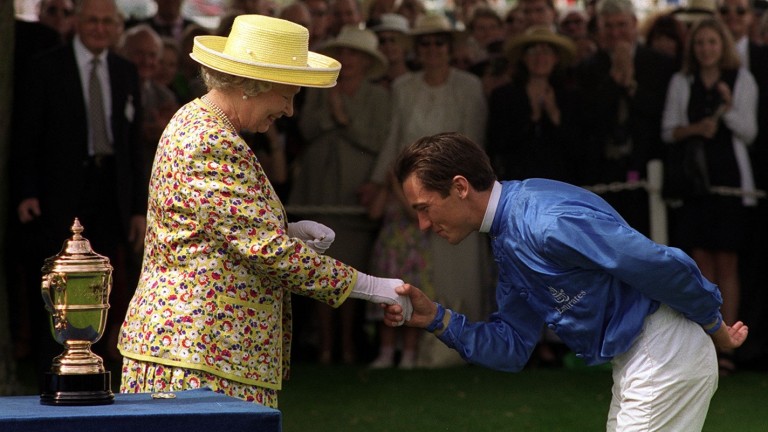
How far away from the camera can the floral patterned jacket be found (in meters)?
3.99

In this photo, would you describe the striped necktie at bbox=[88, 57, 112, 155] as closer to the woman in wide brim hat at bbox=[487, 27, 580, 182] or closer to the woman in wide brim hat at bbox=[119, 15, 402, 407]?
the woman in wide brim hat at bbox=[487, 27, 580, 182]

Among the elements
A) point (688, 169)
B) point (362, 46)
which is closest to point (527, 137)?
point (688, 169)

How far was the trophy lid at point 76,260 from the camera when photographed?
3580mm

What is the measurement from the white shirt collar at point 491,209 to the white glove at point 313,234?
1.82 feet

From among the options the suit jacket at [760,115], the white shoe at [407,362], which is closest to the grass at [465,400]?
the white shoe at [407,362]

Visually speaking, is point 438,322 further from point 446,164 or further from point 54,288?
point 54,288

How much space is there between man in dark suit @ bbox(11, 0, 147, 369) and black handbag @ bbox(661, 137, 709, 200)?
3.34 m

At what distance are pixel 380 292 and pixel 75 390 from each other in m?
1.13

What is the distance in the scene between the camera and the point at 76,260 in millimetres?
3598

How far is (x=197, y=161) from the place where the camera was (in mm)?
3998

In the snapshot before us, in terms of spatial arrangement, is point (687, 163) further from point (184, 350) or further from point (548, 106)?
point (184, 350)

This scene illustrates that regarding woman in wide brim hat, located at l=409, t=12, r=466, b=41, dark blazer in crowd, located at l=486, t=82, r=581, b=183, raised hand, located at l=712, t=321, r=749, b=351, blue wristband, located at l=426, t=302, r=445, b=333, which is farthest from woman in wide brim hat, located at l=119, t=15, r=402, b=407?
woman in wide brim hat, located at l=409, t=12, r=466, b=41

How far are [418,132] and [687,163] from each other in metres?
1.75

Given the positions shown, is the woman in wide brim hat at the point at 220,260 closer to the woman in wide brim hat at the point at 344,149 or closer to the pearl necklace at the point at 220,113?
the pearl necklace at the point at 220,113
